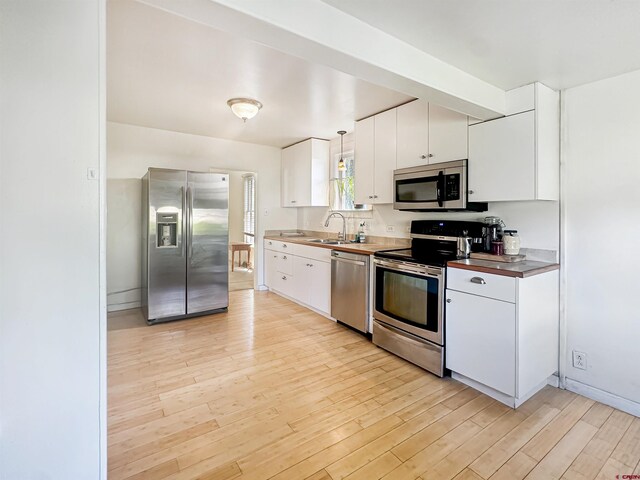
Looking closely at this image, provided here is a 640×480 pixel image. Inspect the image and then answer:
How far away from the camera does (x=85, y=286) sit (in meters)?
1.17

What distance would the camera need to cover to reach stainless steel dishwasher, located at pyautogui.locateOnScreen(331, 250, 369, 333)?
3.25 m

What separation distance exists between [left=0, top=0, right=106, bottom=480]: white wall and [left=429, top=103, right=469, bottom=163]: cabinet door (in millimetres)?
2532

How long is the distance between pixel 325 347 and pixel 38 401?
228 cm

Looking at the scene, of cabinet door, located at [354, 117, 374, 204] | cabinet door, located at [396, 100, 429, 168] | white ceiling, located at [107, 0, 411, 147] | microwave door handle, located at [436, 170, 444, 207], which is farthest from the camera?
cabinet door, located at [354, 117, 374, 204]

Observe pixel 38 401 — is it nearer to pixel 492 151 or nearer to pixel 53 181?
pixel 53 181

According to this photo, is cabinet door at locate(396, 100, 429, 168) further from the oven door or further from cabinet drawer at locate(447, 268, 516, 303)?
cabinet drawer at locate(447, 268, 516, 303)

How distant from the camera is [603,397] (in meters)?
2.26

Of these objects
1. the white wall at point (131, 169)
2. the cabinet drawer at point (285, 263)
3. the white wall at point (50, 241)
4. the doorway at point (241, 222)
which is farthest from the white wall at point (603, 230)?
the doorway at point (241, 222)

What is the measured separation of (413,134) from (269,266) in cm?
311

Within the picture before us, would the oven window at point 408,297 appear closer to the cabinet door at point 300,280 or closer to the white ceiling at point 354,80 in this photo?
the cabinet door at point 300,280

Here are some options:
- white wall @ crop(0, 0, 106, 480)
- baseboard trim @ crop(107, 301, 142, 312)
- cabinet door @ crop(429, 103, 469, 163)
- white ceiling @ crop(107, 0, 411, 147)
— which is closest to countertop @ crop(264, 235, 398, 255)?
cabinet door @ crop(429, 103, 469, 163)

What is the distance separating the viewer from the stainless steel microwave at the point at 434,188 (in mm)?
2727

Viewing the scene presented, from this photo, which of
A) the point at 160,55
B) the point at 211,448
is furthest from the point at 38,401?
the point at 160,55

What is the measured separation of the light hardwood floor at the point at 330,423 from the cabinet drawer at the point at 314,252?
1173 millimetres
